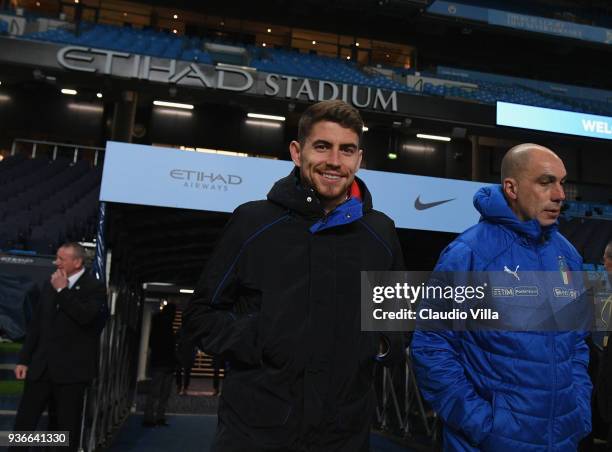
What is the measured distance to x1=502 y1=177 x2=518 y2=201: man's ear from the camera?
189 cm

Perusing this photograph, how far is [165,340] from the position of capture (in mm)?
8125

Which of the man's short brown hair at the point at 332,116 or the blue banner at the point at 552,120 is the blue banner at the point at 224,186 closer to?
the man's short brown hair at the point at 332,116

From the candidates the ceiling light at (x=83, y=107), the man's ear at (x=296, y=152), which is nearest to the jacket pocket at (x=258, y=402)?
the man's ear at (x=296, y=152)

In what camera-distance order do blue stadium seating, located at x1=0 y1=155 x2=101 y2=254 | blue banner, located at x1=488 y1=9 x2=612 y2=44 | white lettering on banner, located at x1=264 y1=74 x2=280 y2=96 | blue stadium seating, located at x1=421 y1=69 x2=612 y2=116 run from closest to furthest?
blue stadium seating, located at x1=0 y1=155 x2=101 y2=254, white lettering on banner, located at x1=264 y1=74 x2=280 y2=96, blue stadium seating, located at x1=421 y1=69 x2=612 y2=116, blue banner, located at x1=488 y1=9 x2=612 y2=44

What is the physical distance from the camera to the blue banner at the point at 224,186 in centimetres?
510

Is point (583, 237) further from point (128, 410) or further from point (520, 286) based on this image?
point (520, 286)

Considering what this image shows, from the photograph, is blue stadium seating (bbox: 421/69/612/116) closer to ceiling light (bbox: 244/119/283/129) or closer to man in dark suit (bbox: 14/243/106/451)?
ceiling light (bbox: 244/119/283/129)

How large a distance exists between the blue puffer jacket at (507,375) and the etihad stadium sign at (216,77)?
557 inches

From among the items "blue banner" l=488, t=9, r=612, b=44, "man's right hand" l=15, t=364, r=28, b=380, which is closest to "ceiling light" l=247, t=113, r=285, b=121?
"blue banner" l=488, t=9, r=612, b=44

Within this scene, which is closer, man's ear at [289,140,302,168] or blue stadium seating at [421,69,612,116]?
man's ear at [289,140,302,168]

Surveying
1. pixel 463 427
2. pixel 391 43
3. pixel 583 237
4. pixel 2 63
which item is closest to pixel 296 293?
pixel 463 427

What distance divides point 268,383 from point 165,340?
7.08 metres

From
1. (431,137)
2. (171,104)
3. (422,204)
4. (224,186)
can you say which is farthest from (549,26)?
(224,186)

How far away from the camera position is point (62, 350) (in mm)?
3930
